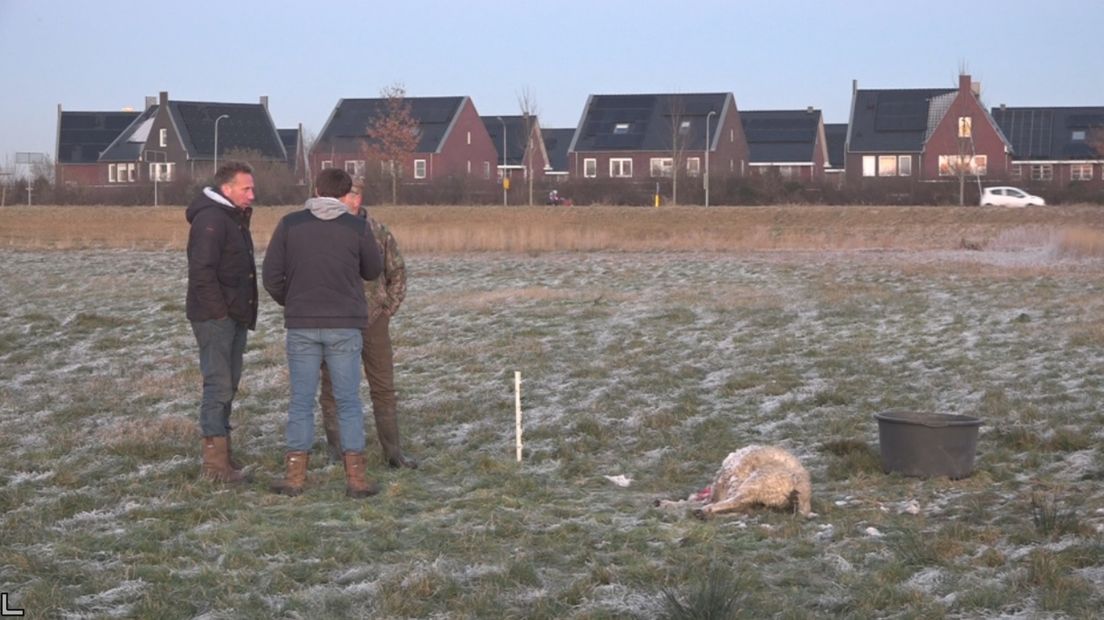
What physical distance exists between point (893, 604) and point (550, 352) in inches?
368

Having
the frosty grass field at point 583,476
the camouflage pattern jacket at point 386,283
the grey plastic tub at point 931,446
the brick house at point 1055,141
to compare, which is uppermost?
the brick house at point 1055,141

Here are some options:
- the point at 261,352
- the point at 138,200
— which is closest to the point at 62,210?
the point at 138,200

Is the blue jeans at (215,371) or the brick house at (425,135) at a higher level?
the brick house at (425,135)

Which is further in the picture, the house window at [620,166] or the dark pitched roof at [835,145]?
the dark pitched roof at [835,145]

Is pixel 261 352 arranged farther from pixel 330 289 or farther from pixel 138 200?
pixel 138 200

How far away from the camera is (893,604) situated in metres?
6.02

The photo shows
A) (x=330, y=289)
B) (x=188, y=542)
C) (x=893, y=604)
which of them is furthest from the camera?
(x=330, y=289)

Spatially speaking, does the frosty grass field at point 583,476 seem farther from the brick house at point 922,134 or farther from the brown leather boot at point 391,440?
the brick house at point 922,134

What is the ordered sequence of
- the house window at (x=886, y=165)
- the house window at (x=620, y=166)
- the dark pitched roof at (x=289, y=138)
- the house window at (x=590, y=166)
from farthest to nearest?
the dark pitched roof at (x=289, y=138)
the house window at (x=590, y=166)
the house window at (x=620, y=166)
the house window at (x=886, y=165)

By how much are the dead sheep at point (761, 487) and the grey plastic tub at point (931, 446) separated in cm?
103

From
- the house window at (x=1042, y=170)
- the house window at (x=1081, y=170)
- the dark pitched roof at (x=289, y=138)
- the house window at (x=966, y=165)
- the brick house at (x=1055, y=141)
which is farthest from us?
the dark pitched roof at (x=289, y=138)

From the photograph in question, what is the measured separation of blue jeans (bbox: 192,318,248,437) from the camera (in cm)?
896

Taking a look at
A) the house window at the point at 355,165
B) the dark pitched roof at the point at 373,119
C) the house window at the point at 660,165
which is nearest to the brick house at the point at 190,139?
the dark pitched roof at the point at 373,119

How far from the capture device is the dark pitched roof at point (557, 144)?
10138 cm
